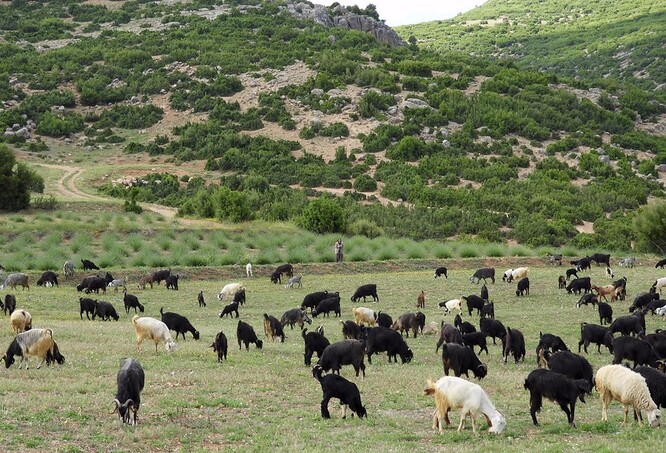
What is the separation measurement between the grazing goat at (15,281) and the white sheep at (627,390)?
2688cm

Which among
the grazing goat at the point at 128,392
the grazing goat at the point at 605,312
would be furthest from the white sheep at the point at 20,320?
the grazing goat at the point at 605,312

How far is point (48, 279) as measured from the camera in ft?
123

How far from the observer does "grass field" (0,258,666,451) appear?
1317cm

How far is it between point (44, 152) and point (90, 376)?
73.3 metres

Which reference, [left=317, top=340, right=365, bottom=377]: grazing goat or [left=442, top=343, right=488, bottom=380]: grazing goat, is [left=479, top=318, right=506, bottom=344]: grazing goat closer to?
[left=442, top=343, right=488, bottom=380]: grazing goat

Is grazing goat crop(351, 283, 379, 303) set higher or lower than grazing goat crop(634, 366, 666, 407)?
lower

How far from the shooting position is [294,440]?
13.3 m

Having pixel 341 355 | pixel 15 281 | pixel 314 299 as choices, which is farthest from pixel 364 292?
pixel 341 355

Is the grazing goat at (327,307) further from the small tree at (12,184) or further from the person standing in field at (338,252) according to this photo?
the small tree at (12,184)

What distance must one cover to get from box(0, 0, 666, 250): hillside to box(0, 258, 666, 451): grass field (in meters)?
34.1

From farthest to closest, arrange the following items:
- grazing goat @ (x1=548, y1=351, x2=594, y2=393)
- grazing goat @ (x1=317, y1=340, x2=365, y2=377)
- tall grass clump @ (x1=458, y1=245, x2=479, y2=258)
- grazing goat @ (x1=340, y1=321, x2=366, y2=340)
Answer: tall grass clump @ (x1=458, y1=245, x2=479, y2=258), grazing goat @ (x1=340, y1=321, x2=366, y2=340), grazing goat @ (x1=317, y1=340, x2=365, y2=377), grazing goat @ (x1=548, y1=351, x2=594, y2=393)

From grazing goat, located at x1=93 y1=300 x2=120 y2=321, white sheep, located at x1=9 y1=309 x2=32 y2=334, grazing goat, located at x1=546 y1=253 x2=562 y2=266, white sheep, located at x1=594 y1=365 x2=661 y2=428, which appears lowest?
grazing goat, located at x1=546 y1=253 x2=562 y2=266

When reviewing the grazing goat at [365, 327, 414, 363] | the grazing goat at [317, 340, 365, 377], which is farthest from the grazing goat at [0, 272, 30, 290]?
the grazing goat at [317, 340, 365, 377]

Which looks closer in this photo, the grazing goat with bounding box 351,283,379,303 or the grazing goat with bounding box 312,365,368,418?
the grazing goat with bounding box 312,365,368,418
